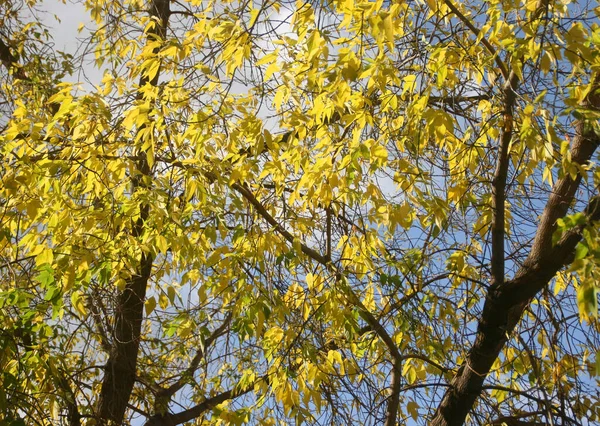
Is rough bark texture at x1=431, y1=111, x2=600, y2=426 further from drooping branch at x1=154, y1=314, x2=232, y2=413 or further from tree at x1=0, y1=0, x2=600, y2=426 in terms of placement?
drooping branch at x1=154, y1=314, x2=232, y2=413

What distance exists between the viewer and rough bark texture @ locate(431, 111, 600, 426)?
2764mm

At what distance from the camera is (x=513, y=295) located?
9.44 ft

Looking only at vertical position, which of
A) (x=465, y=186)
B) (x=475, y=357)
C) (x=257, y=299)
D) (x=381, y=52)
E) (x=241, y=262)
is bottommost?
(x=257, y=299)

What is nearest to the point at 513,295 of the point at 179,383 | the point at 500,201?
the point at 500,201

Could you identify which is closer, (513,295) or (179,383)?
(513,295)

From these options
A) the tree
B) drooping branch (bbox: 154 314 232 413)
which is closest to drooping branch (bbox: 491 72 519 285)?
the tree

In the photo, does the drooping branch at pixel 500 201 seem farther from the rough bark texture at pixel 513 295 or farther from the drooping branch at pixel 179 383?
the drooping branch at pixel 179 383

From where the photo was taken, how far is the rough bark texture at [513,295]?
2.76m

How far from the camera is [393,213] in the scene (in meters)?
2.76

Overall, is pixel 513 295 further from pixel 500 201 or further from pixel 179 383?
pixel 179 383

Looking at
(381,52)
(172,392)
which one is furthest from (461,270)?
(172,392)

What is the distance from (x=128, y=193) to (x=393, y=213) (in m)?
1.34

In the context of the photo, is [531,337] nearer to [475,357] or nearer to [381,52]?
[475,357]

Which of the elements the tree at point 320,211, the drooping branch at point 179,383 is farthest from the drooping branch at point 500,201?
the drooping branch at point 179,383
